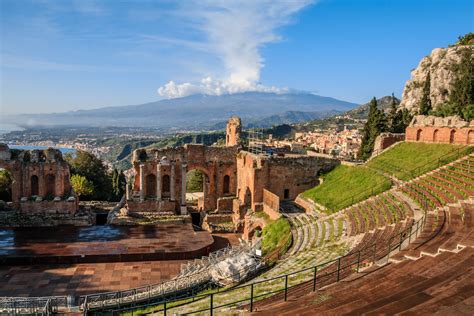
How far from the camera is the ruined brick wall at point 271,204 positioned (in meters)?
28.9

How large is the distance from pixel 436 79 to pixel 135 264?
210 feet

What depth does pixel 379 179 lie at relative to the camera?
28.2 metres

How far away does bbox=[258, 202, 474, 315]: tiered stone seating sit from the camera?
29.2 feet

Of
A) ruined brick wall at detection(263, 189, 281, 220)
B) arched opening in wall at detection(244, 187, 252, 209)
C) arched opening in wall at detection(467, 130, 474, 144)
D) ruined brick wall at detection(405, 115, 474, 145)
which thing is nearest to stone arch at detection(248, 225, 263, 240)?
ruined brick wall at detection(263, 189, 281, 220)

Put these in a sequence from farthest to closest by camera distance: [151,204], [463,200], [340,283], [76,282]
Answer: [151,204], [76,282], [463,200], [340,283]

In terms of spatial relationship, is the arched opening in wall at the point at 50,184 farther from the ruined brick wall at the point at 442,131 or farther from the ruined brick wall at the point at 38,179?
the ruined brick wall at the point at 442,131

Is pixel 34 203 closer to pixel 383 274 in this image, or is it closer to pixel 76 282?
pixel 76 282

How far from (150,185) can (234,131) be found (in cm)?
1083

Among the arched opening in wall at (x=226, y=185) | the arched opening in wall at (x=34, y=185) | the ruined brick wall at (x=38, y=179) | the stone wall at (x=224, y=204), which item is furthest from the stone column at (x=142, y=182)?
the arched opening in wall at (x=34, y=185)

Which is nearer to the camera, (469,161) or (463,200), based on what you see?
(463,200)

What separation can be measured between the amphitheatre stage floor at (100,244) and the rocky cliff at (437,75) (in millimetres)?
45920

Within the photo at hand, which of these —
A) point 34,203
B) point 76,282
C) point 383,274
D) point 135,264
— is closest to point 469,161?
point 383,274

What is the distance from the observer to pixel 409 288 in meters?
9.86

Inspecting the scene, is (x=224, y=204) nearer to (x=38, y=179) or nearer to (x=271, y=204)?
(x=271, y=204)
